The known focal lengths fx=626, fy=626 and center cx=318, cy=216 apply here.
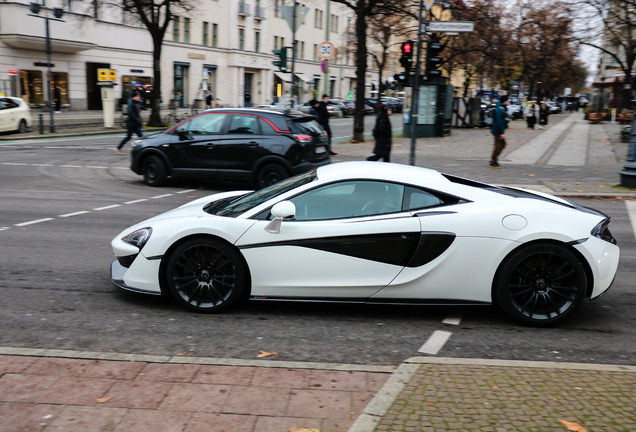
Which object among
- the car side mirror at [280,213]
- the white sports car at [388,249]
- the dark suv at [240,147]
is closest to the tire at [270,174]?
the dark suv at [240,147]

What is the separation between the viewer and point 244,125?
1267 centimetres

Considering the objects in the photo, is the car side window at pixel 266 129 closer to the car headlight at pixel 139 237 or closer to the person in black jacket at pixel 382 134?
the person in black jacket at pixel 382 134

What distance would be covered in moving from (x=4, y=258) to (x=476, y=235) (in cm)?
529

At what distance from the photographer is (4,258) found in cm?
712

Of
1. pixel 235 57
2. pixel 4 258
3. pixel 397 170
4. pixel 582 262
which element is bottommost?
pixel 4 258

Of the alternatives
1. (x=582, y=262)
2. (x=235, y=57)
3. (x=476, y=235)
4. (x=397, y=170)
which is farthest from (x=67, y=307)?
(x=235, y=57)

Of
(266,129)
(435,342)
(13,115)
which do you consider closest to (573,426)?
(435,342)

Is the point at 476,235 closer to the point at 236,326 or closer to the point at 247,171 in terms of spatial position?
the point at 236,326

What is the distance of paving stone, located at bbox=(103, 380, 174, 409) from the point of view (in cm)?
356

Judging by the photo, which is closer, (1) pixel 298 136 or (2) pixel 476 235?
(2) pixel 476 235

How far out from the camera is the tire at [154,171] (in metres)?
13.2

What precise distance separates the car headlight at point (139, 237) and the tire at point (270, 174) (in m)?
6.88

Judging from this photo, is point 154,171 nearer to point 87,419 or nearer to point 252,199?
point 252,199

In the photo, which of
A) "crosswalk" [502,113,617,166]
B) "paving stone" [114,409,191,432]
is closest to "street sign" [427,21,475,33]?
"crosswalk" [502,113,617,166]
